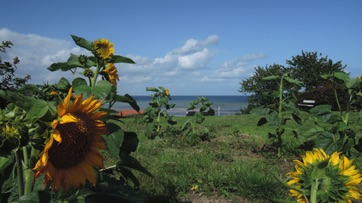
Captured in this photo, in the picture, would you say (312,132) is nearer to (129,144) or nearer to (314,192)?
(129,144)

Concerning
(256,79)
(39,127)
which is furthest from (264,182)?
(256,79)

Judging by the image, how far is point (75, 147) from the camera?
3.30 feet

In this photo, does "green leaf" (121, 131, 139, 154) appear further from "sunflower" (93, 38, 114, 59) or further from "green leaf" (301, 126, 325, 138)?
"green leaf" (301, 126, 325, 138)

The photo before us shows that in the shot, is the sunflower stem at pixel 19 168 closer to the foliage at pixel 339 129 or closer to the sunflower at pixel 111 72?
the sunflower at pixel 111 72

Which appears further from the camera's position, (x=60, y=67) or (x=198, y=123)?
(x=198, y=123)

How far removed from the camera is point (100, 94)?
154 cm

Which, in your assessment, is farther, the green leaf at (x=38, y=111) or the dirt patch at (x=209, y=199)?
the dirt patch at (x=209, y=199)

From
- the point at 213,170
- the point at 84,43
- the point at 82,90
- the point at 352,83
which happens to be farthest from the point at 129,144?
the point at 213,170

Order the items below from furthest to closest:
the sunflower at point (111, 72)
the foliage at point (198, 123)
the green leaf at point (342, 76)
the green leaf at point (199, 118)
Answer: the green leaf at point (199, 118) < the foliage at point (198, 123) < the green leaf at point (342, 76) < the sunflower at point (111, 72)

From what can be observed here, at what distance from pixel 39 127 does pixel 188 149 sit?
481 cm

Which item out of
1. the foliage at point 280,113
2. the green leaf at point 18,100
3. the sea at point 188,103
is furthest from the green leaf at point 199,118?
the green leaf at point 18,100

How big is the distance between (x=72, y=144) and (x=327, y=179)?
67cm

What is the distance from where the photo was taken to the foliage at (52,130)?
0.88 meters

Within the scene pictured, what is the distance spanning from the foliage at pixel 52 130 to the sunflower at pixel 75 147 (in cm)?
1
